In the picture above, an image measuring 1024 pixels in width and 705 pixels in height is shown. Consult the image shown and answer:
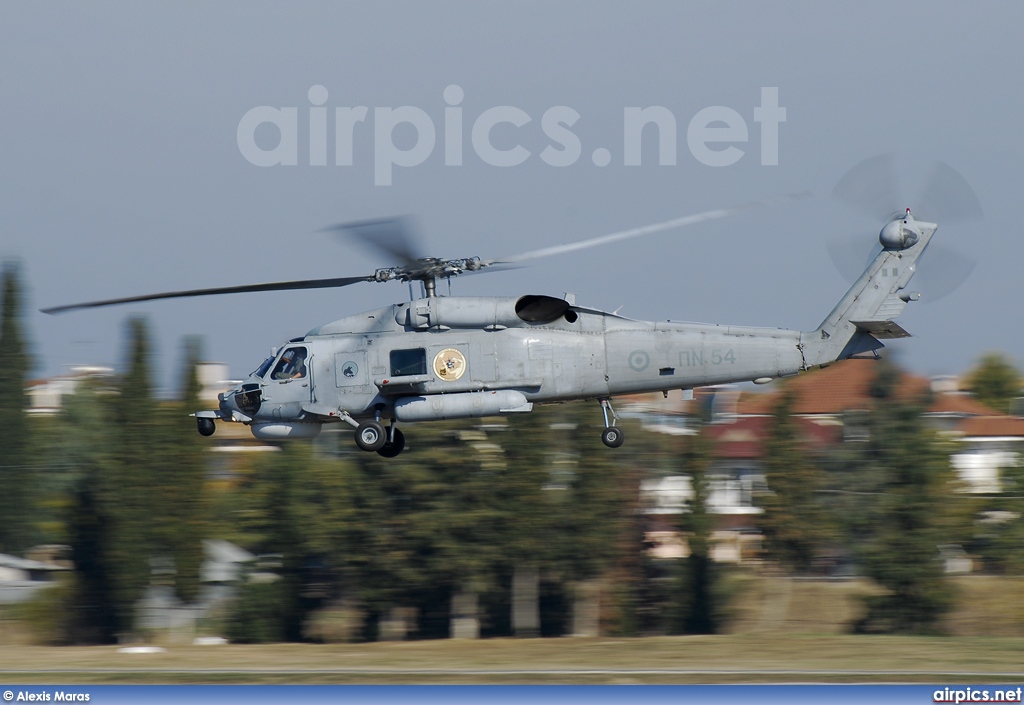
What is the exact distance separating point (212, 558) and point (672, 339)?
47.0 meters

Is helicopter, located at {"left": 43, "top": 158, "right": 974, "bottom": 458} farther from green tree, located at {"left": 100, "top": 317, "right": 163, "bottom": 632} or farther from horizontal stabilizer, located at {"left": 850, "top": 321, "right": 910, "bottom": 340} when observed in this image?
green tree, located at {"left": 100, "top": 317, "right": 163, "bottom": 632}

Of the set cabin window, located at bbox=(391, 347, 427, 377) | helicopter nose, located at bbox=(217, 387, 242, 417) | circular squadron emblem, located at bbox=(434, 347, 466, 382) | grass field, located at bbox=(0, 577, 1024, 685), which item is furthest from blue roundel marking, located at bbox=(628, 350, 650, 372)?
grass field, located at bbox=(0, 577, 1024, 685)

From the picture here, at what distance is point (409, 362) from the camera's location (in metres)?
25.4

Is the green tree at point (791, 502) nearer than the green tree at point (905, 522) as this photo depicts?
No

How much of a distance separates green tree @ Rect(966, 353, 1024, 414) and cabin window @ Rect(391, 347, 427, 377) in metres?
123

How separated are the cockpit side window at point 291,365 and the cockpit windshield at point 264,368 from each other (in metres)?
0.16

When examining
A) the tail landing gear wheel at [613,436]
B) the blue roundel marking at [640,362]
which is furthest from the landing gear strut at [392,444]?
the blue roundel marking at [640,362]

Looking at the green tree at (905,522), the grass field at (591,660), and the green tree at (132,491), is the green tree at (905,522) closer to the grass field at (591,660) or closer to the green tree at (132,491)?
the grass field at (591,660)

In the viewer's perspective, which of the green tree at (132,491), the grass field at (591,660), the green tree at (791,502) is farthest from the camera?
the green tree at (791,502)

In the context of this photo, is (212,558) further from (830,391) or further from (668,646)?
(830,391)

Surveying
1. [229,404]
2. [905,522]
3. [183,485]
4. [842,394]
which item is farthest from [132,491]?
[842,394]

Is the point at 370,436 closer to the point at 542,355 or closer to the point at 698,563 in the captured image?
the point at 542,355

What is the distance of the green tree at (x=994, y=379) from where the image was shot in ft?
454

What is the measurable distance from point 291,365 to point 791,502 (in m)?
45.5
